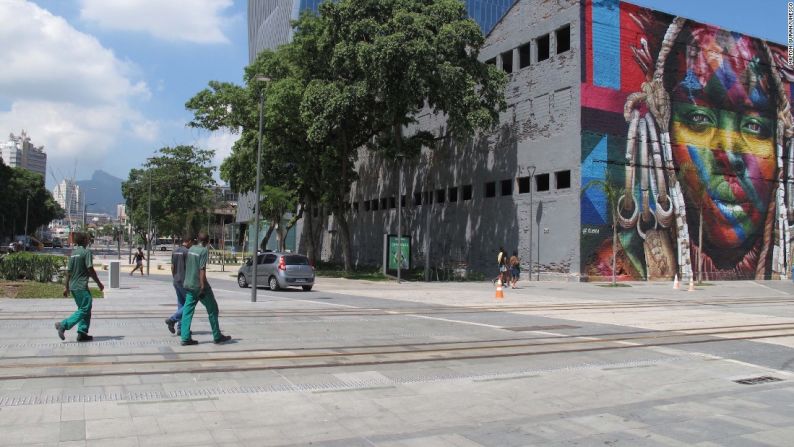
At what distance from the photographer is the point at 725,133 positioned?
41562 millimetres

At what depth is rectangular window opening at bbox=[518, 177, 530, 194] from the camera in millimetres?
38737

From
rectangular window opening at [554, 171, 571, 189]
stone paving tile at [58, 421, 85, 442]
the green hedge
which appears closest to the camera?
stone paving tile at [58, 421, 85, 442]

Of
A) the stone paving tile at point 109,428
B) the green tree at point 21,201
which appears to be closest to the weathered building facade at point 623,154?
the stone paving tile at point 109,428

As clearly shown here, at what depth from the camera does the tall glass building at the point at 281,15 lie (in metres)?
81.2

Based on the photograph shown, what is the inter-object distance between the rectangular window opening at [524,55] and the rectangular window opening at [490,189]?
24.9ft

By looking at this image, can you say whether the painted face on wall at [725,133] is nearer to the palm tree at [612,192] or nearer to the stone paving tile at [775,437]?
the palm tree at [612,192]

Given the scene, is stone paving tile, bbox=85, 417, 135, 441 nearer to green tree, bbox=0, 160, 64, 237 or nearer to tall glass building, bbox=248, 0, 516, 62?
green tree, bbox=0, 160, 64, 237

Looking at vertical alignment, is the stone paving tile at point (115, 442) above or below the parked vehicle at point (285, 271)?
below

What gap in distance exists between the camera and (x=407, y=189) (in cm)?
4934

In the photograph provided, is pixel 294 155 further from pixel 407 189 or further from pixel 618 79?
pixel 618 79

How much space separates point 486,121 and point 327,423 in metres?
29.6

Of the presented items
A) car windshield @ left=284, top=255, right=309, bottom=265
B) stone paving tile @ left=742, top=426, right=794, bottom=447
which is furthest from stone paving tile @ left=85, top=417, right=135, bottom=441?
car windshield @ left=284, top=255, right=309, bottom=265

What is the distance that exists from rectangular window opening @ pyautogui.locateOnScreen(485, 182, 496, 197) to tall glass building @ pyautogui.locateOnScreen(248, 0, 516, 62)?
40.7 metres

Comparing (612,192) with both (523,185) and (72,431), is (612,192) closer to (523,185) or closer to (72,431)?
(523,185)
